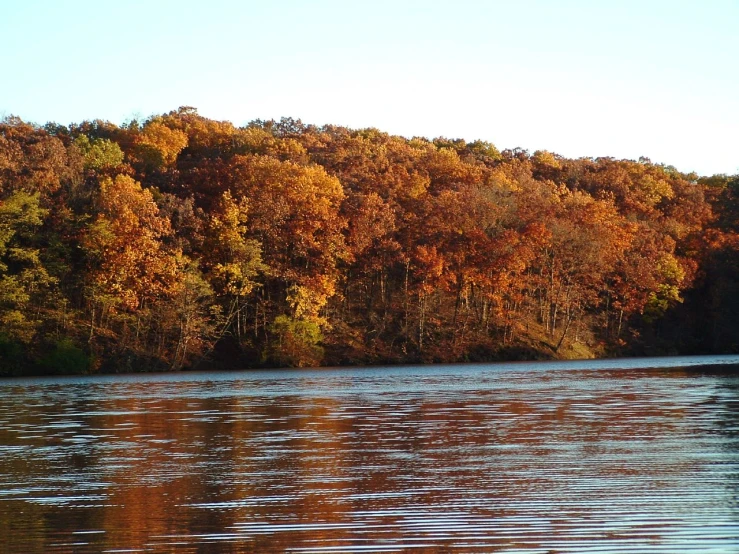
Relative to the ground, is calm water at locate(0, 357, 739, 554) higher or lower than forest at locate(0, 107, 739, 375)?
lower

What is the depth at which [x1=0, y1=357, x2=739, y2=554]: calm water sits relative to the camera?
13.6 meters

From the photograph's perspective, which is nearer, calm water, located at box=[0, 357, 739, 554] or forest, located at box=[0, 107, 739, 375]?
calm water, located at box=[0, 357, 739, 554]

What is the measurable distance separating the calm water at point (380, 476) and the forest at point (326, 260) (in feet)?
123

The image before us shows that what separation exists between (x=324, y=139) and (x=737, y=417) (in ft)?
295

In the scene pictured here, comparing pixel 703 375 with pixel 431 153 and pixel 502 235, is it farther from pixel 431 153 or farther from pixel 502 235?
pixel 431 153

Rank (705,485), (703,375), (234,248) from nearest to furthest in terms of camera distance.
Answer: (705,485)
(703,375)
(234,248)

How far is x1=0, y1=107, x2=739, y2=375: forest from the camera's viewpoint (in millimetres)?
75875

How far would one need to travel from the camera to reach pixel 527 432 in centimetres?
2573

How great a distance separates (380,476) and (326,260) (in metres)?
63.9

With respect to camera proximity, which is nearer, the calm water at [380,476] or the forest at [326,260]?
the calm water at [380,476]

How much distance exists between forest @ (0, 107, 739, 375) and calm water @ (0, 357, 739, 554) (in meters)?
37.4

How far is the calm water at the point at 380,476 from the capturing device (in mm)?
13555

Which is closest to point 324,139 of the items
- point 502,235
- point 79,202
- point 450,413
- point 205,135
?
point 205,135

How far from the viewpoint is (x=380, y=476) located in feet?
62.0
